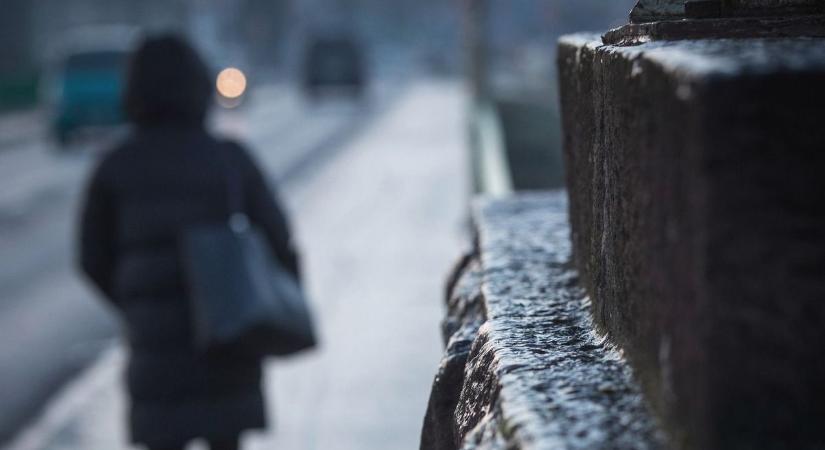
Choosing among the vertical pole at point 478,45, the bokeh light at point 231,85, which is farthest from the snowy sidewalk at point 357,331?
the bokeh light at point 231,85

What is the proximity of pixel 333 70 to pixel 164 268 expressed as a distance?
147 feet

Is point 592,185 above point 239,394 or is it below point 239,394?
above

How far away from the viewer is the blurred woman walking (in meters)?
4.02

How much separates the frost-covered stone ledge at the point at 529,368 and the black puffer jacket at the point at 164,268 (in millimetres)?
1687

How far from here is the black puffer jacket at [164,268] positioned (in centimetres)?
402

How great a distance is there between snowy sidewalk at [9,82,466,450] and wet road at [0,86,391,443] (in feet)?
1.21

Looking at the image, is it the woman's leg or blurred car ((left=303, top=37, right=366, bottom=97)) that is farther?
blurred car ((left=303, top=37, right=366, bottom=97))

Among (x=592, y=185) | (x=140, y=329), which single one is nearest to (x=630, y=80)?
(x=592, y=185)

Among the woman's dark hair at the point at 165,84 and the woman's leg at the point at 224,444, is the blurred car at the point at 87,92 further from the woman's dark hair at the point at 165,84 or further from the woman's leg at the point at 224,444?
the woman's leg at the point at 224,444

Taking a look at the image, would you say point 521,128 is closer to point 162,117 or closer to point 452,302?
point 162,117

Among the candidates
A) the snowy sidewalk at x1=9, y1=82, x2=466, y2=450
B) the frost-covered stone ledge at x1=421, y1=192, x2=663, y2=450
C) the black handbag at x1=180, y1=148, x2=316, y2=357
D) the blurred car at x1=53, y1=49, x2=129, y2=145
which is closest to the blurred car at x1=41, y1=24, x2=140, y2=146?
the blurred car at x1=53, y1=49, x2=129, y2=145

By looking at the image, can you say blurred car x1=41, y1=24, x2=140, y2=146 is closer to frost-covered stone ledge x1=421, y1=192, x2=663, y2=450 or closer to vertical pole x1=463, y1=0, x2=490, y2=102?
vertical pole x1=463, y1=0, x2=490, y2=102

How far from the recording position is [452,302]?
234 centimetres

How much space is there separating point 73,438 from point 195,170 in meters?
2.61
